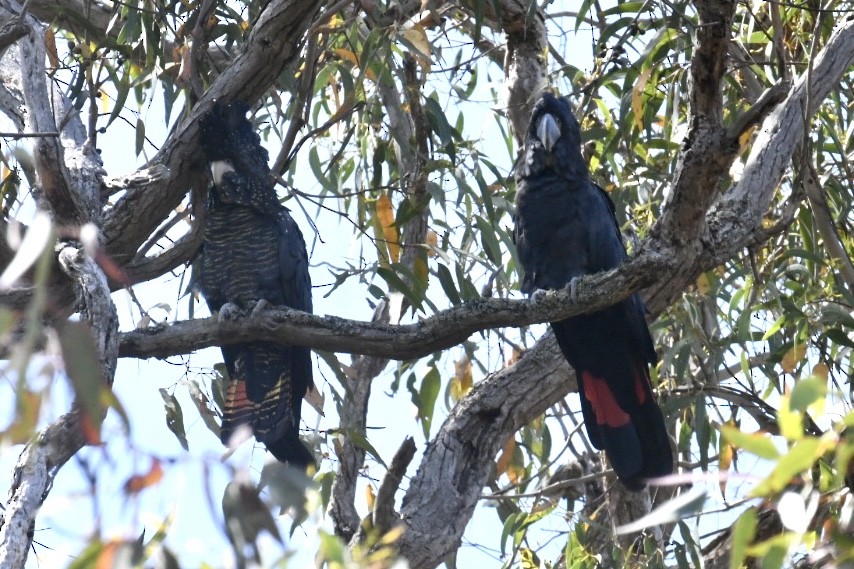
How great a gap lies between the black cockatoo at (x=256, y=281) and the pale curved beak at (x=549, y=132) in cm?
74

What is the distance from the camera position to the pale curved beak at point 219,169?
A: 106 inches

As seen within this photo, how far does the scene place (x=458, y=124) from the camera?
11.3ft

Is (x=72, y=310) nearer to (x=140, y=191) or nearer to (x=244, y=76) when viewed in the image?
(x=140, y=191)

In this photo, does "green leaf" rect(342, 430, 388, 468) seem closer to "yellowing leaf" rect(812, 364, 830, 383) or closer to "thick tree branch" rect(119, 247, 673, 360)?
"thick tree branch" rect(119, 247, 673, 360)

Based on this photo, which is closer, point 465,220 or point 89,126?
point 89,126

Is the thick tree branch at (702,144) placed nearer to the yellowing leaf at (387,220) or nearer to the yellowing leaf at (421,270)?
the yellowing leaf at (421,270)

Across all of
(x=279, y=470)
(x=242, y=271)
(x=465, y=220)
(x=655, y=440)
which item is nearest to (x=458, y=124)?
(x=465, y=220)

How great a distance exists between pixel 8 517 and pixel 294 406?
159 cm

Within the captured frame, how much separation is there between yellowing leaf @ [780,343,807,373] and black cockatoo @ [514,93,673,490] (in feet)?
1.12

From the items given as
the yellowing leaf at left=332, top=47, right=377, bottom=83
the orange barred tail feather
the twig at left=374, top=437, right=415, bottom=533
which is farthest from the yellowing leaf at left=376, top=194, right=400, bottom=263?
the twig at left=374, top=437, right=415, bottom=533

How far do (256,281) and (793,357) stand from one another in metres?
1.39

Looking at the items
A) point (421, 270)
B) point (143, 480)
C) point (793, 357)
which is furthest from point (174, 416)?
point (143, 480)

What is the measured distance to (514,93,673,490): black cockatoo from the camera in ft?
8.75

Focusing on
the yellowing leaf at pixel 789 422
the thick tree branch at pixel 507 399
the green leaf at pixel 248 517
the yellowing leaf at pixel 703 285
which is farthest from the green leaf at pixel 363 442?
the yellowing leaf at pixel 789 422
